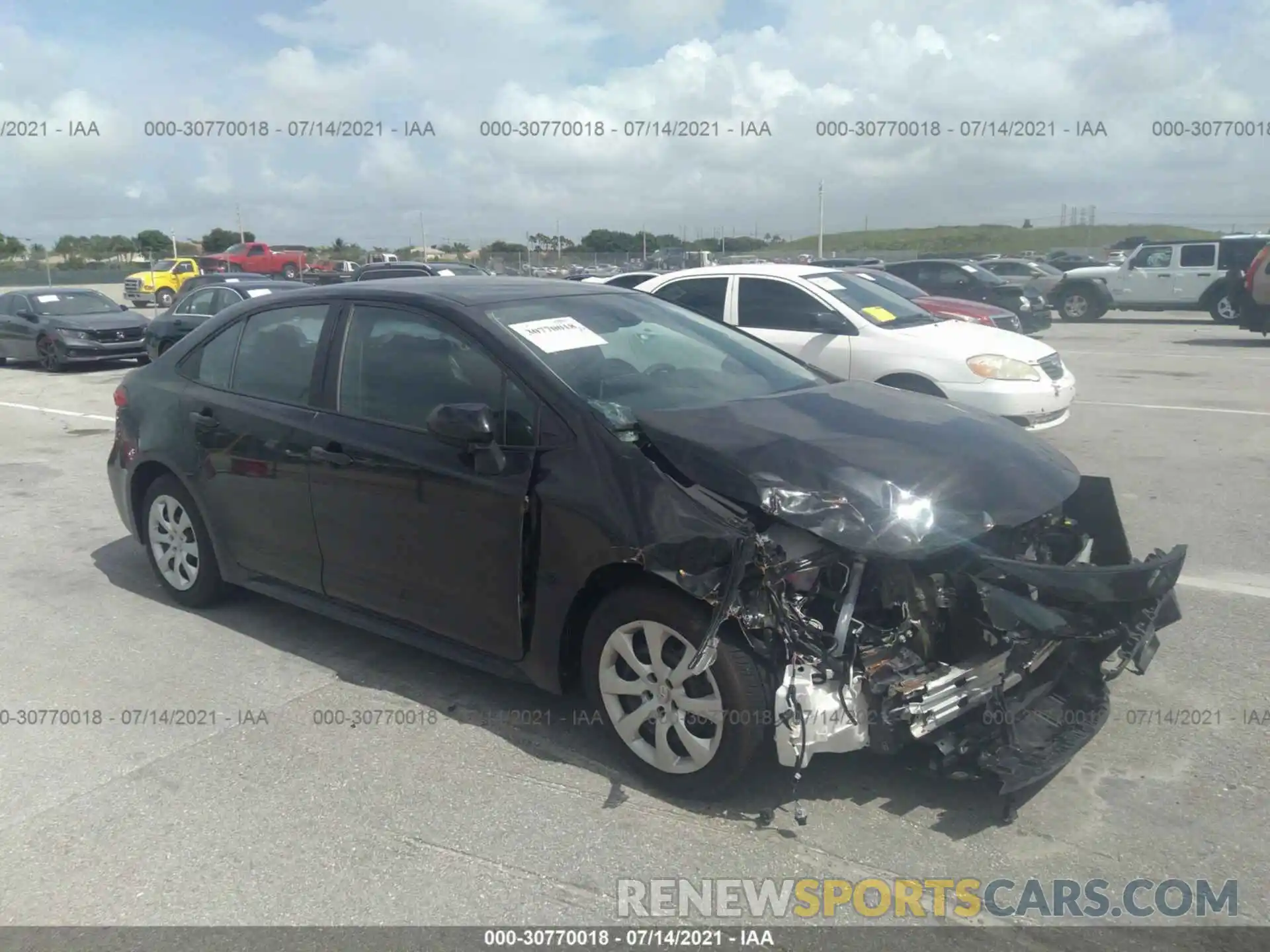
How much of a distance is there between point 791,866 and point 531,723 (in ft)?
4.30

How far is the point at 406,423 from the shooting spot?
4.21 metres

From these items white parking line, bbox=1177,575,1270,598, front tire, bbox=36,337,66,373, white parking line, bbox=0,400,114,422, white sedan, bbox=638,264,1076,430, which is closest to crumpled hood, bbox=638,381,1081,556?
white parking line, bbox=1177,575,1270,598

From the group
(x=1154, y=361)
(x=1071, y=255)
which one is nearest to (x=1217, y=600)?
(x=1154, y=361)

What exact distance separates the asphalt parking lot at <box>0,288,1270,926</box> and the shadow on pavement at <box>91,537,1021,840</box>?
0.01 meters

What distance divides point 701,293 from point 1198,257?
59.1 ft

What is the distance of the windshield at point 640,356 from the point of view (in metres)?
3.99

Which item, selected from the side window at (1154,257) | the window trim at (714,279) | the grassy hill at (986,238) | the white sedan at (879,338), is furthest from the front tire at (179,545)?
the grassy hill at (986,238)

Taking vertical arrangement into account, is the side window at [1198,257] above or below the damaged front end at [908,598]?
above

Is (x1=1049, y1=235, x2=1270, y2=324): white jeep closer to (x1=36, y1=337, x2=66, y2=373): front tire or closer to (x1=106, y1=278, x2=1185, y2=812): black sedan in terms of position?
(x1=106, y1=278, x2=1185, y2=812): black sedan

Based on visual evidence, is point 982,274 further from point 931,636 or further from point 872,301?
point 931,636

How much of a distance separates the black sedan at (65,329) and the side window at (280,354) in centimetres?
1431

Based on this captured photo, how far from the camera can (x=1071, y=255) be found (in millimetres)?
48156

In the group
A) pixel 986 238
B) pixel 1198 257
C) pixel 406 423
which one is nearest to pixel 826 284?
pixel 406 423

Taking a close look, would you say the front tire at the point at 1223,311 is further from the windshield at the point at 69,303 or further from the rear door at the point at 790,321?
the windshield at the point at 69,303
